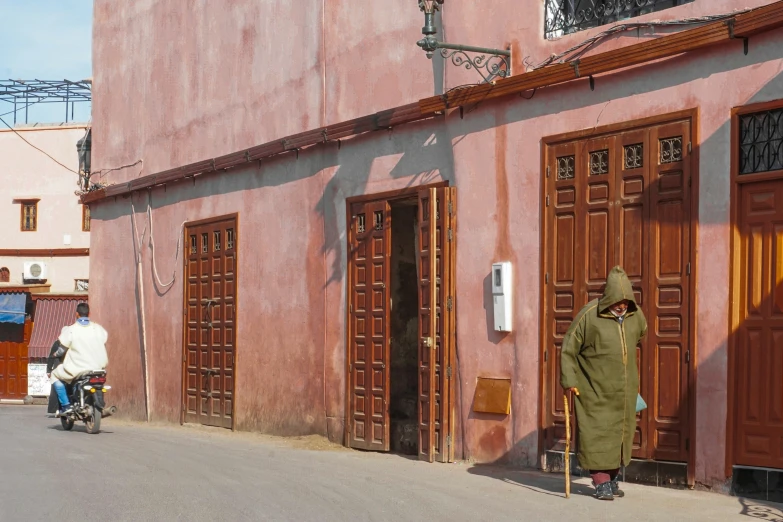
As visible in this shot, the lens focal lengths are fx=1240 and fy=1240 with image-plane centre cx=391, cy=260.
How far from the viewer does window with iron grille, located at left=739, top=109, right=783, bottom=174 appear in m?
9.12

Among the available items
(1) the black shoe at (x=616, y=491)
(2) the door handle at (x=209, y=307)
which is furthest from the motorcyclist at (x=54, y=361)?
(1) the black shoe at (x=616, y=491)

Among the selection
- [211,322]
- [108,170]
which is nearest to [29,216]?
[108,170]

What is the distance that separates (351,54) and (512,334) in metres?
4.47

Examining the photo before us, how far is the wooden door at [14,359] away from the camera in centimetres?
3278

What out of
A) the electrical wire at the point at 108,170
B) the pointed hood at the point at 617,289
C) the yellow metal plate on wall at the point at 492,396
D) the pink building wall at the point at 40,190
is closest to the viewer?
the pointed hood at the point at 617,289

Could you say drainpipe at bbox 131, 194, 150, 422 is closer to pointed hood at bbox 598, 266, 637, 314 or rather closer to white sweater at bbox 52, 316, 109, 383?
white sweater at bbox 52, 316, 109, 383

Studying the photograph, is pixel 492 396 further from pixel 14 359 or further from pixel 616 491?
pixel 14 359

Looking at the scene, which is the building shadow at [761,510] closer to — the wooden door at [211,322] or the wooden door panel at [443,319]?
the wooden door panel at [443,319]

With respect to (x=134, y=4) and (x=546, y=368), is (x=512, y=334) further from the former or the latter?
(x=134, y=4)

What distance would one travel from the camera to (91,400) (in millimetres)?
15617

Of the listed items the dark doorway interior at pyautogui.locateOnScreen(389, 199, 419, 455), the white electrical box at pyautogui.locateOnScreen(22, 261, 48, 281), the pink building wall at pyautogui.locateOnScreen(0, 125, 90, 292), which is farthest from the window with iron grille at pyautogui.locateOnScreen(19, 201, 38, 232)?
the dark doorway interior at pyautogui.locateOnScreen(389, 199, 419, 455)

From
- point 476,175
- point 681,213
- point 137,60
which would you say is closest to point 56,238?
point 137,60

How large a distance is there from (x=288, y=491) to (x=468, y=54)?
200 inches

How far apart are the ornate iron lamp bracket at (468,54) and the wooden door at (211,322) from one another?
229 inches
